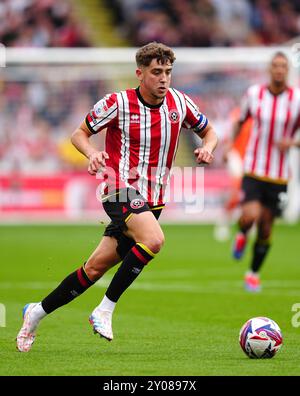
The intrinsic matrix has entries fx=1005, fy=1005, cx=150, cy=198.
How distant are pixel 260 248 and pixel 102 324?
4891 mm

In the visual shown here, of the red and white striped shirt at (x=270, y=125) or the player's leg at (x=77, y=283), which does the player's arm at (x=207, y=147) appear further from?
the red and white striped shirt at (x=270, y=125)

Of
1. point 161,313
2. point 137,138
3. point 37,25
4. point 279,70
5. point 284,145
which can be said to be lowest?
point 161,313

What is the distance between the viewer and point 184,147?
76.4 feet

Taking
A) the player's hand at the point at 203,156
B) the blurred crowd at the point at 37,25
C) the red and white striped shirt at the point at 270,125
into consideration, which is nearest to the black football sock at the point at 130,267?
the player's hand at the point at 203,156

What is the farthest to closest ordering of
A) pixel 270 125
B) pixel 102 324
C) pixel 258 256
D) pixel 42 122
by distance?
pixel 42 122 → pixel 270 125 → pixel 258 256 → pixel 102 324

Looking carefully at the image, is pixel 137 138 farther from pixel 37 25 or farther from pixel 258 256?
pixel 37 25

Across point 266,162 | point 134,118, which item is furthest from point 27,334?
point 266,162

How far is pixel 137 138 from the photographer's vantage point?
7.37 meters

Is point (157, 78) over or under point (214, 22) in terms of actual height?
under

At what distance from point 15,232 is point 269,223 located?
31.3ft

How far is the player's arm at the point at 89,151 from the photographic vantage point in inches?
268

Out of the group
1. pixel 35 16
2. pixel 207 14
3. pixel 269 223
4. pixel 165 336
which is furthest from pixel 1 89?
pixel 165 336

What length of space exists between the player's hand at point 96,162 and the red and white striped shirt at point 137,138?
465 millimetres
